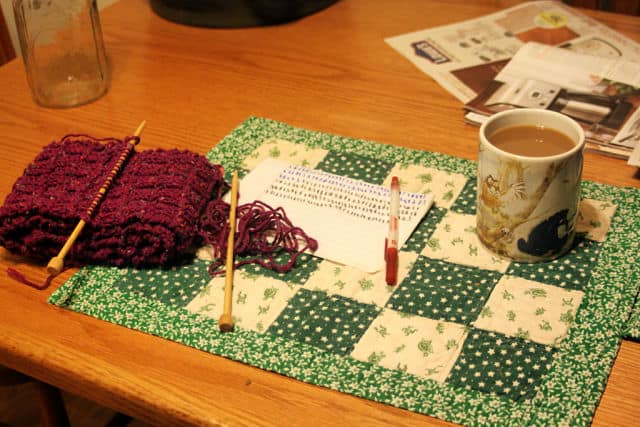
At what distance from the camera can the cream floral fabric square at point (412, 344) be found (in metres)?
0.62

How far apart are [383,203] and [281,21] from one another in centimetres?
61

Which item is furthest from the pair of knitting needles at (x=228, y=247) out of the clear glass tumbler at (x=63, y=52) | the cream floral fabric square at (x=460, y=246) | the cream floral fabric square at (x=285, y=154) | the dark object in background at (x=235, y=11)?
the dark object in background at (x=235, y=11)

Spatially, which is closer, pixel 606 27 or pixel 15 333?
pixel 15 333

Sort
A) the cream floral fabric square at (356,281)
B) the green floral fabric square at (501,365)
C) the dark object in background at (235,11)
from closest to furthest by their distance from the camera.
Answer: the green floral fabric square at (501,365)
the cream floral fabric square at (356,281)
the dark object in background at (235,11)

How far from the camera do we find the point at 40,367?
2.20 ft

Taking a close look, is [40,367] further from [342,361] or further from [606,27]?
[606,27]

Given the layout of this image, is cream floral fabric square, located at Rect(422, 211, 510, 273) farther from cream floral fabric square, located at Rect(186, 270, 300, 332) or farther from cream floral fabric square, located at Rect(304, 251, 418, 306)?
cream floral fabric square, located at Rect(186, 270, 300, 332)

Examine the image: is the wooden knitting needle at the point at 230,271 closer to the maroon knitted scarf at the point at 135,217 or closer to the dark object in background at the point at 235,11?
the maroon knitted scarf at the point at 135,217

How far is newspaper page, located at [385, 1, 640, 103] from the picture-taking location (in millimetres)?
1099

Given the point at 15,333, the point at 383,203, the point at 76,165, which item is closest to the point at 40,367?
the point at 15,333

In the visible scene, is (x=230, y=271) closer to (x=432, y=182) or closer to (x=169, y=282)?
(x=169, y=282)

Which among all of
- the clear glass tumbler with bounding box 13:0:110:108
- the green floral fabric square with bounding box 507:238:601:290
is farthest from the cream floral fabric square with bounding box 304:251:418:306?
the clear glass tumbler with bounding box 13:0:110:108

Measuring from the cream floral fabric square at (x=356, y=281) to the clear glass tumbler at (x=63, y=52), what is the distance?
21.9 inches

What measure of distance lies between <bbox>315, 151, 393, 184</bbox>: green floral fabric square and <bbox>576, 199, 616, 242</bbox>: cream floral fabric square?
23cm
